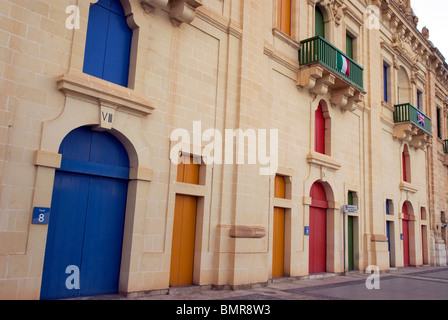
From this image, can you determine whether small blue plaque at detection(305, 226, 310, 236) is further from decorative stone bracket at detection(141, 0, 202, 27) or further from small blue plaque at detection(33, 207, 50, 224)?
small blue plaque at detection(33, 207, 50, 224)

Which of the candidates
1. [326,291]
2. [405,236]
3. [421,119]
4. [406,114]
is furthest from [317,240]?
[421,119]

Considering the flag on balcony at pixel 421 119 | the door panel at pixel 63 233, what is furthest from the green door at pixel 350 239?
the door panel at pixel 63 233

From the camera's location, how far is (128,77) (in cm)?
916

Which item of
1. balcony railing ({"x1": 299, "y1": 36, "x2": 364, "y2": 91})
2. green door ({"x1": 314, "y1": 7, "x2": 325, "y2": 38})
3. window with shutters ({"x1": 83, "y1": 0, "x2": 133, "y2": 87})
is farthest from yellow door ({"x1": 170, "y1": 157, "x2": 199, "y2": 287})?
green door ({"x1": 314, "y1": 7, "x2": 325, "y2": 38})

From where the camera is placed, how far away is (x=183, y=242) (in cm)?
996

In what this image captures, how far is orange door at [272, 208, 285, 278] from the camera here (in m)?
12.6

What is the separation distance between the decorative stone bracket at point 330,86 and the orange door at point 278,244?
A: 4792mm

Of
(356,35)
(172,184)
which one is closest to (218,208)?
(172,184)

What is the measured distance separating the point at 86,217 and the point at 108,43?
391 cm

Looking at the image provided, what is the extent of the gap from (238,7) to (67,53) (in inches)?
235

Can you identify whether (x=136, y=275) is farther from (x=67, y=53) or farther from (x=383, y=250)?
(x=383, y=250)

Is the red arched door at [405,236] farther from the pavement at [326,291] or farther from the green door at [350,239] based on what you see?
the green door at [350,239]

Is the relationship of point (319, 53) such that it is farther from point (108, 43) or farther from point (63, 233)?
point (63, 233)

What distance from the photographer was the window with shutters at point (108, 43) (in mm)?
8500
